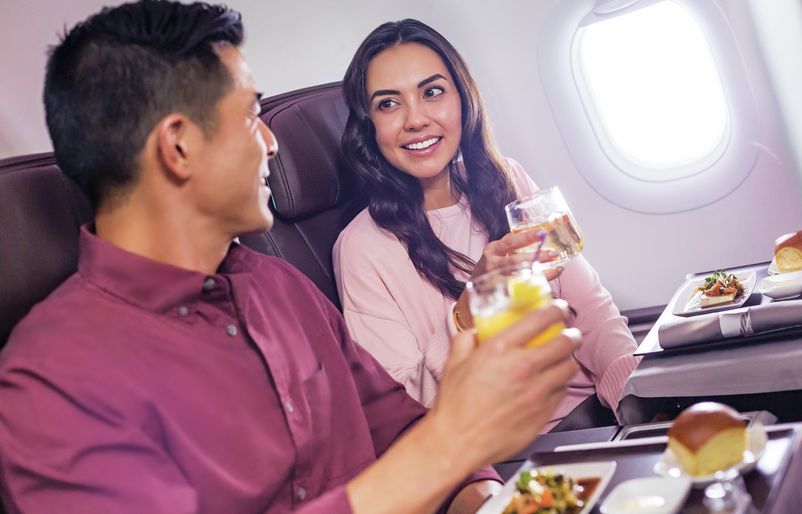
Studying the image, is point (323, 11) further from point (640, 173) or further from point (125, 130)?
point (125, 130)

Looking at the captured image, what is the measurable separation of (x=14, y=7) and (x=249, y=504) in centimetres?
175

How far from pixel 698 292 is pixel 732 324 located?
0.40 metres

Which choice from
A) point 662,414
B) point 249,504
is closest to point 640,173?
point 662,414

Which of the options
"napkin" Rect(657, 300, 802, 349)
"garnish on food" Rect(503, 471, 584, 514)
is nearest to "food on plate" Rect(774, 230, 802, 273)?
"napkin" Rect(657, 300, 802, 349)

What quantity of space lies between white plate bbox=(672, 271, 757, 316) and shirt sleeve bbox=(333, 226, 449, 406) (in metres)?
0.58

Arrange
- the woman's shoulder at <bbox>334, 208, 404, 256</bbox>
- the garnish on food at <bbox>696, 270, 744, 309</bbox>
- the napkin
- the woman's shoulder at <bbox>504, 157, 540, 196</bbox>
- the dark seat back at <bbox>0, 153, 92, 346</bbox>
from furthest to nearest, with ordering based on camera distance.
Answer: the woman's shoulder at <bbox>504, 157, 540, 196</bbox> < the woman's shoulder at <bbox>334, 208, 404, 256</bbox> < the garnish on food at <bbox>696, 270, 744, 309</bbox> < the napkin < the dark seat back at <bbox>0, 153, 92, 346</bbox>

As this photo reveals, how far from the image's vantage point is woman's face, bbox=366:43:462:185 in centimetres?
258

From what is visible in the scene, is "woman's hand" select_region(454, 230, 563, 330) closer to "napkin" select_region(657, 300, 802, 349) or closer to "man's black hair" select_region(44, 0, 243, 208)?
"napkin" select_region(657, 300, 802, 349)

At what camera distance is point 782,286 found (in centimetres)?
205

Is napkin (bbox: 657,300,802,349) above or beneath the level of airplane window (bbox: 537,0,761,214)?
beneath

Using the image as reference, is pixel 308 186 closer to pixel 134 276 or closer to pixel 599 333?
pixel 599 333

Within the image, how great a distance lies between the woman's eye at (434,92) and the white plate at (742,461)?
149 centimetres

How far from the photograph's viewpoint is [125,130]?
147 centimetres

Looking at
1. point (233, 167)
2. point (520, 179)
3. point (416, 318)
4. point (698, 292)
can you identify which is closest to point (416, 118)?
point (520, 179)
